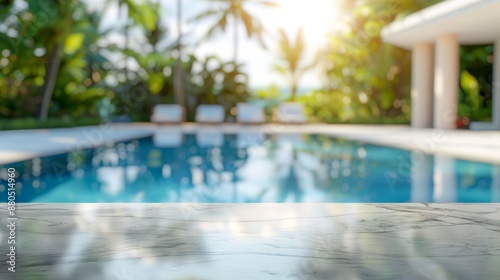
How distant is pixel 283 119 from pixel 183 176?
42.6 feet

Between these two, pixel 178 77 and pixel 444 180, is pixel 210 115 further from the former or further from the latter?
pixel 444 180

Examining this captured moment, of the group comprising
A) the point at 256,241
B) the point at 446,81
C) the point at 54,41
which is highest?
the point at 54,41

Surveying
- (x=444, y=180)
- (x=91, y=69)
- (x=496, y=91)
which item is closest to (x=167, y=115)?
(x=91, y=69)

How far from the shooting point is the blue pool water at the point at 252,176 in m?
6.50

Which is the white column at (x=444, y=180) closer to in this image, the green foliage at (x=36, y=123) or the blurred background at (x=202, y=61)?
the green foliage at (x=36, y=123)

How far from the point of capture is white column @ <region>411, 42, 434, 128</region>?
1958 cm

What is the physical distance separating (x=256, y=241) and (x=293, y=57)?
2482 centimetres

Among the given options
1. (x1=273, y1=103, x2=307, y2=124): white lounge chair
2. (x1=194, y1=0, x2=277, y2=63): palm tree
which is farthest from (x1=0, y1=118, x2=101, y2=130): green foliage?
(x1=194, y1=0, x2=277, y2=63): palm tree

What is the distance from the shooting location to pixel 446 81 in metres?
17.8

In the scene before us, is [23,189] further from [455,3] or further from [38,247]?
[455,3]

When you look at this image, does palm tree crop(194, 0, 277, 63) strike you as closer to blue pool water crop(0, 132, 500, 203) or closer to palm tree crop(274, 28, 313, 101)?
palm tree crop(274, 28, 313, 101)

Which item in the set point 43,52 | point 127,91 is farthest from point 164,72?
point 43,52

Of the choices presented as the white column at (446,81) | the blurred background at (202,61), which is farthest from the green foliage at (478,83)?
the white column at (446,81)

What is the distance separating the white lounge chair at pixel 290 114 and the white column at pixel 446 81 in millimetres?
4644
